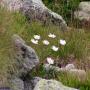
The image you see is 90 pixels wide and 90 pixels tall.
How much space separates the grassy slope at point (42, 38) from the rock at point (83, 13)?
1869 mm

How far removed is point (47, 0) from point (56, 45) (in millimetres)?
4112

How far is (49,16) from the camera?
10094 mm

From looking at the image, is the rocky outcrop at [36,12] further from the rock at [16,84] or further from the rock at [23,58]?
the rock at [16,84]

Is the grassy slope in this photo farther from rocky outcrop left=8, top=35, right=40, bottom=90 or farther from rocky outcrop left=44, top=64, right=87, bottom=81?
rocky outcrop left=44, top=64, right=87, bottom=81

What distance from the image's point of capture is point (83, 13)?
40.7ft

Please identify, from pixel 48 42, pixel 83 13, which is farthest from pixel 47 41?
pixel 83 13

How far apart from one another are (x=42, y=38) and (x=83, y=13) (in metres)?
4.03

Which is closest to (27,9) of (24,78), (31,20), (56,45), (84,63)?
(31,20)

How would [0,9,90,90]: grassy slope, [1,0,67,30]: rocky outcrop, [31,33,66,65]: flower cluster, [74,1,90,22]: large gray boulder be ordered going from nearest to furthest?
1. [0,9,90,90]: grassy slope
2. [31,33,66,65]: flower cluster
3. [1,0,67,30]: rocky outcrop
4. [74,1,90,22]: large gray boulder

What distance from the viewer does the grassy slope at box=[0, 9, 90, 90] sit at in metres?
5.75

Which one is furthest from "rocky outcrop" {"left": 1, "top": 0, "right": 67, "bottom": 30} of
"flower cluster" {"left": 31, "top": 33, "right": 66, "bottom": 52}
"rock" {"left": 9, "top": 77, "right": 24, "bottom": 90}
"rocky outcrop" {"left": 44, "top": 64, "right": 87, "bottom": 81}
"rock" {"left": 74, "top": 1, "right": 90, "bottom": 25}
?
"rock" {"left": 9, "top": 77, "right": 24, "bottom": 90}

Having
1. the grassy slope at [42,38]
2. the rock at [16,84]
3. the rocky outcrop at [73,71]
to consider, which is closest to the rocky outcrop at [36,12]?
the grassy slope at [42,38]

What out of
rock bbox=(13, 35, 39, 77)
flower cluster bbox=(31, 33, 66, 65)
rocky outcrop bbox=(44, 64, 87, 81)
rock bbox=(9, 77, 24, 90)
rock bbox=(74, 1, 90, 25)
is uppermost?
rock bbox=(13, 35, 39, 77)

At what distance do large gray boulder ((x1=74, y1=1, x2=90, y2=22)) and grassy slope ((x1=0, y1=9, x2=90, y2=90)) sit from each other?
1.98 meters
